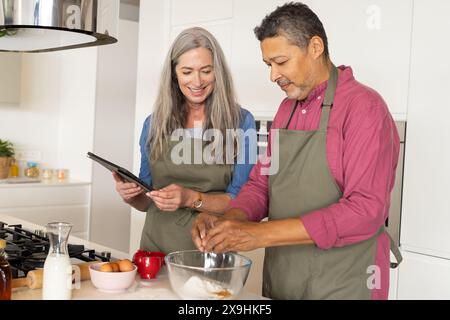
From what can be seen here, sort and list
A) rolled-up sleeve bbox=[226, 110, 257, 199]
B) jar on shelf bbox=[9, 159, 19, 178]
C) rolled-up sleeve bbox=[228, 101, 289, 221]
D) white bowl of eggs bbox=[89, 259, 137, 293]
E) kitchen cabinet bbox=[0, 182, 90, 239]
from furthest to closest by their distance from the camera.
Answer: jar on shelf bbox=[9, 159, 19, 178]
kitchen cabinet bbox=[0, 182, 90, 239]
rolled-up sleeve bbox=[226, 110, 257, 199]
rolled-up sleeve bbox=[228, 101, 289, 221]
white bowl of eggs bbox=[89, 259, 137, 293]

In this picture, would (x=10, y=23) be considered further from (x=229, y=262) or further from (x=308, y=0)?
(x=308, y=0)

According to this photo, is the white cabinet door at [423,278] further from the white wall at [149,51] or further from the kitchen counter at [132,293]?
the white wall at [149,51]

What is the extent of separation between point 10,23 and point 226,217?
83 cm

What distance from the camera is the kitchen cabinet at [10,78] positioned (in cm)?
427

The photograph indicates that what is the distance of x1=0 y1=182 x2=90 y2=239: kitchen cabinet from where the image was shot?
4051mm

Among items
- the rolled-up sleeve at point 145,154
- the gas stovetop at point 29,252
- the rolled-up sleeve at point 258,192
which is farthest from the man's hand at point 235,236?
the rolled-up sleeve at point 145,154

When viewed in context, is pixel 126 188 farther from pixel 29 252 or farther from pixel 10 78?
pixel 10 78

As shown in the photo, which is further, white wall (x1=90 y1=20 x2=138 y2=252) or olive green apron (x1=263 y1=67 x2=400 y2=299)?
white wall (x1=90 y1=20 x2=138 y2=252)

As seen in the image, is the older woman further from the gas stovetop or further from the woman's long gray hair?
the gas stovetop

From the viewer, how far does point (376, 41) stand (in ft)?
8.52

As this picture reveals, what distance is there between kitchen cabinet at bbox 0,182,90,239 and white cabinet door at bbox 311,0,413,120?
2460mm

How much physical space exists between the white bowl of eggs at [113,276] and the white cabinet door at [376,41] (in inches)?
59.5

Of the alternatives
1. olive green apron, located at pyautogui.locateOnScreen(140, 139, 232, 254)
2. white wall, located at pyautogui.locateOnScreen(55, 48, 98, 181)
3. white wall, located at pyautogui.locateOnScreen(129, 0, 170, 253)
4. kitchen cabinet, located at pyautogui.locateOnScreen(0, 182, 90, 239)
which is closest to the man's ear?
olive green apron, located at pyautogui.locateOnScreen(140, 139, 232, 254)

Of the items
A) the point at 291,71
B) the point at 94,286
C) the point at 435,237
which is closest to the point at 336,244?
the point at 291,71
